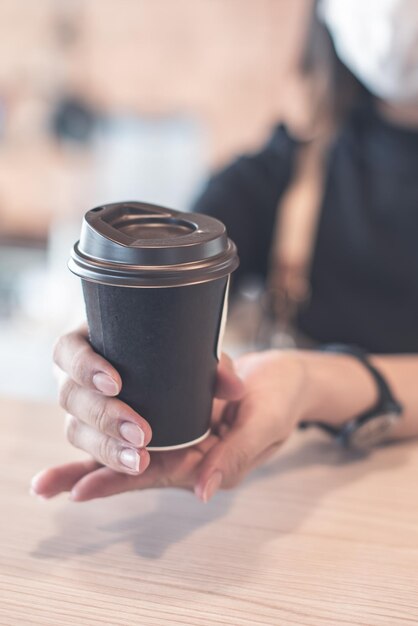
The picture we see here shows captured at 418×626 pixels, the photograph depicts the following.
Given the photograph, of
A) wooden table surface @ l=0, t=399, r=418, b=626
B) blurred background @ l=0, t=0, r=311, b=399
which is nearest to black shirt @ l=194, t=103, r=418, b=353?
wooden table surface @ l=0, t=399, r=418, b=626

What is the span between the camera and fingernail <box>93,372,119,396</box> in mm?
513

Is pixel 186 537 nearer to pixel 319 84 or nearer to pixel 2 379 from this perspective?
pixel 319 84

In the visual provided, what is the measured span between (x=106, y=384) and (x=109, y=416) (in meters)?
0.04

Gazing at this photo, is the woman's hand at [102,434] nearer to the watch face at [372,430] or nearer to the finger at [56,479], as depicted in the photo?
the finger at [56,479]

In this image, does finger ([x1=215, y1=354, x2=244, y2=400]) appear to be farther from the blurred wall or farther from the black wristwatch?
the blurred wall

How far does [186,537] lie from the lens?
567 mm

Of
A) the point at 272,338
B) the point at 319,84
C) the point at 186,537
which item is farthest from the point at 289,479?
the point at 319,84

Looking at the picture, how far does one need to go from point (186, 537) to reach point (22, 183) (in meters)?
2.66

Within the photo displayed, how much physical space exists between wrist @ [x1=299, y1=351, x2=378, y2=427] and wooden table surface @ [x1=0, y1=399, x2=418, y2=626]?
0.05 meters

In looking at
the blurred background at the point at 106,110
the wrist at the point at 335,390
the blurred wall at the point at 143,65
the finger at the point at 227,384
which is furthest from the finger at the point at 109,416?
the blurred wall at the point at 143,65

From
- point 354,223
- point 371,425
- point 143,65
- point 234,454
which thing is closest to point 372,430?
point 371,425

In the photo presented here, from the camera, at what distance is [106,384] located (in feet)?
1.69

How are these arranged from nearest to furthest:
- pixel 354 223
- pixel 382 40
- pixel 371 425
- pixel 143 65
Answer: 1. pixel 371 425
2. pixel 382 40
3. pixel 354 223
4. pixel 143 65

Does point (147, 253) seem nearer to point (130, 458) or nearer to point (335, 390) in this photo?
point (130, 458)
